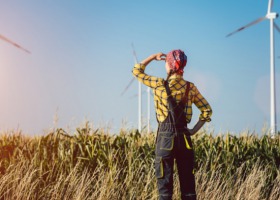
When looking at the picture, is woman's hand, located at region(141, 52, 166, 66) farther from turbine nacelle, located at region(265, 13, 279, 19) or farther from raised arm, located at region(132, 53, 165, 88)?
turbine nacelle, located at region(265, 13, 279, 19)

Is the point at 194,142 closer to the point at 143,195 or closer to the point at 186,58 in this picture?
the point at 143,195

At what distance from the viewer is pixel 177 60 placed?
6.03m

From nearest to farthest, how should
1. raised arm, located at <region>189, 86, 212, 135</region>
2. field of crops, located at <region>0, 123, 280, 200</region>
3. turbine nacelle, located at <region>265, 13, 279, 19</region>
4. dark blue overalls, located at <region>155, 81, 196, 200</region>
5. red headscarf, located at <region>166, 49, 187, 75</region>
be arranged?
dark blue overalls, located at <region>155, 81, 196, 200</region>
red headscarf, located at <region>166, 49, 187, 75</region>
raised arm, located at <region>189, 86, 212, 135</region>
field of crops, located at <region>0, 123, 280, 200</region>
turbine nacelle, located at <region>265, 13, 279, 19</region>

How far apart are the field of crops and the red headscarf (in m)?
2.93

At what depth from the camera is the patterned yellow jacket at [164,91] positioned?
5.96m

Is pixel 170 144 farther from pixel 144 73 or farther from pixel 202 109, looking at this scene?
pixel 144 73

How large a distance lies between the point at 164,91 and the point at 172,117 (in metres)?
0.36

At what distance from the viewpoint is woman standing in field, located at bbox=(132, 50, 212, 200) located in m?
5.92

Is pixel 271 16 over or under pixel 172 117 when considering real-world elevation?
over

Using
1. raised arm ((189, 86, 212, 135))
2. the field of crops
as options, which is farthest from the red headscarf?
the field of crops

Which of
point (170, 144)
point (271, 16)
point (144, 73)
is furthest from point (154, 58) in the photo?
point (271, 16)

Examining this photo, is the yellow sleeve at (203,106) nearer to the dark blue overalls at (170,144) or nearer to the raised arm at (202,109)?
the raised arm at (202,109)

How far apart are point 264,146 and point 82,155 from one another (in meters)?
4.92

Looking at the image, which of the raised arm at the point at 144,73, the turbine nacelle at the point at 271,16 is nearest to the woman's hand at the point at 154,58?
the raised arm at the point at 144,73
